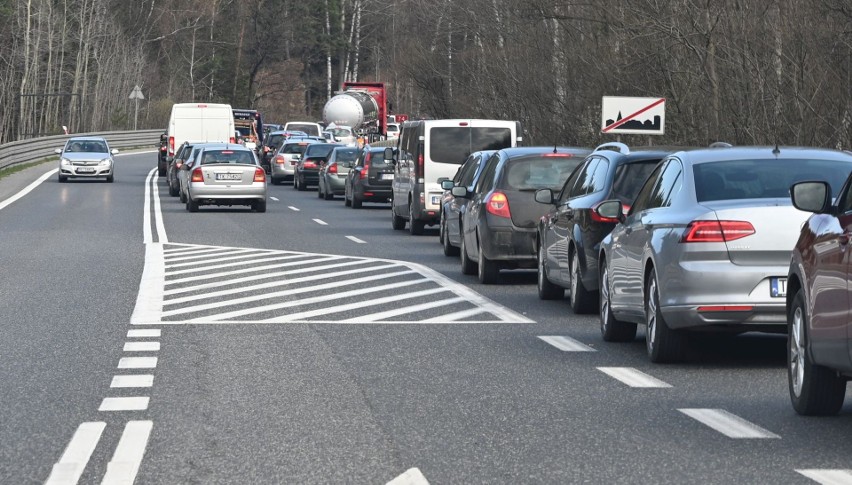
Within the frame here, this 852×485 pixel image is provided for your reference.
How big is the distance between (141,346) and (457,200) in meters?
9.76

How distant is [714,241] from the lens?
10.8 m

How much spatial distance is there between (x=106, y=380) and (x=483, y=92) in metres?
41.5

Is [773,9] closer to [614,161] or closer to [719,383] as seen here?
[614,161]

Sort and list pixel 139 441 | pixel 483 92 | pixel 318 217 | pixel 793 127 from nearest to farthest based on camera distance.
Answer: pixel 139 441, pixel 793 127, pixel 318 217, pixel 483 92

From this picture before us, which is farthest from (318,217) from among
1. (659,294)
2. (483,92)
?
(659,294)

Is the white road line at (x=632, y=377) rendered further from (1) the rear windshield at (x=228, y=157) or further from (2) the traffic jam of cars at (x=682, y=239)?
(1) the rear windshield at (x=228, y=157)

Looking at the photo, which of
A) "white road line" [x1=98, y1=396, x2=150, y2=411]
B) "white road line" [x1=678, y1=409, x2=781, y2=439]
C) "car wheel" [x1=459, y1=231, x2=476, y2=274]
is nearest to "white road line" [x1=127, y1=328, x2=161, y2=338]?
"white road line" [x1=98, y1=396, x2=150, y2=411]

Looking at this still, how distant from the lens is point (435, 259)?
2252cm

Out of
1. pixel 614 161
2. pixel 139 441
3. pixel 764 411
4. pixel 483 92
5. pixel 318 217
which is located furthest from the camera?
pixel 483 92

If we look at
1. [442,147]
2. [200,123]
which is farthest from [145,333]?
[200,123]

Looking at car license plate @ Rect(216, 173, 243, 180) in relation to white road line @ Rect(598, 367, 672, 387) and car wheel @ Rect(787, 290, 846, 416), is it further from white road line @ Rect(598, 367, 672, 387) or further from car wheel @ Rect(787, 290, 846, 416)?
car wheel @ Rect(787, 290, 846, 416)

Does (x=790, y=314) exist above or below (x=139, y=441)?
above

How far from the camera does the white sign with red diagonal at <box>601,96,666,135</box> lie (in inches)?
1189

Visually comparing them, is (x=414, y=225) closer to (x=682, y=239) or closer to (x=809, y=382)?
(x=682, y=239)
